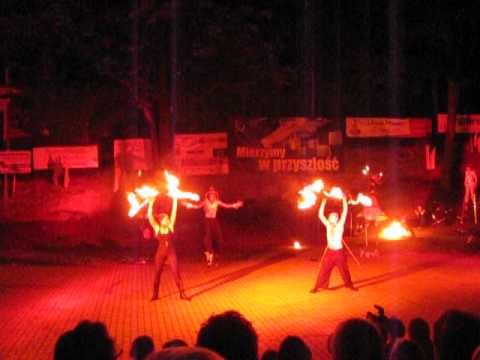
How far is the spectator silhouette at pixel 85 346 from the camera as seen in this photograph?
4.29 meters

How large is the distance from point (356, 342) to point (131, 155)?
2278 centimetres

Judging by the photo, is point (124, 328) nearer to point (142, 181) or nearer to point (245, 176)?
point (142, 181)

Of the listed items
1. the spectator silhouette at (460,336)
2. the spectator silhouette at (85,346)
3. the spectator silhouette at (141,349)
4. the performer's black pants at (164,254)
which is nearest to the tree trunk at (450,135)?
the performer's black pants at (164,254)

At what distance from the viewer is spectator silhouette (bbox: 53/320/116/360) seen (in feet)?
14.1

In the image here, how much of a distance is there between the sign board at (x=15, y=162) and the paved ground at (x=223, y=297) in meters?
7.64

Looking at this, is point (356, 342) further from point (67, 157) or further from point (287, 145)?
point (67, 157)

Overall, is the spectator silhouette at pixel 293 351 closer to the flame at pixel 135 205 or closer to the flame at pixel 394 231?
the flame at pixel 135 205

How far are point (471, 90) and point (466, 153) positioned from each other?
4.27 meters

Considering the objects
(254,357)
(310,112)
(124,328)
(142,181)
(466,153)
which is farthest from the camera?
(466,153)

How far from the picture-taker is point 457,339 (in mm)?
4828

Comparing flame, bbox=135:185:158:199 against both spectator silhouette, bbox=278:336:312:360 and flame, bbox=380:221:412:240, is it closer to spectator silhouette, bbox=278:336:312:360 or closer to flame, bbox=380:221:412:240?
flame, bbox=380:221:412:240

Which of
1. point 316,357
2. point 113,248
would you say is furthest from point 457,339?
point 113,248

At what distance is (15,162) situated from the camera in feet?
86.2

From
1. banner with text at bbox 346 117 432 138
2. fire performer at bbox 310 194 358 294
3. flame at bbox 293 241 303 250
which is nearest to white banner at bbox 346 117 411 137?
banner with text at bbox 346 117 432 138
